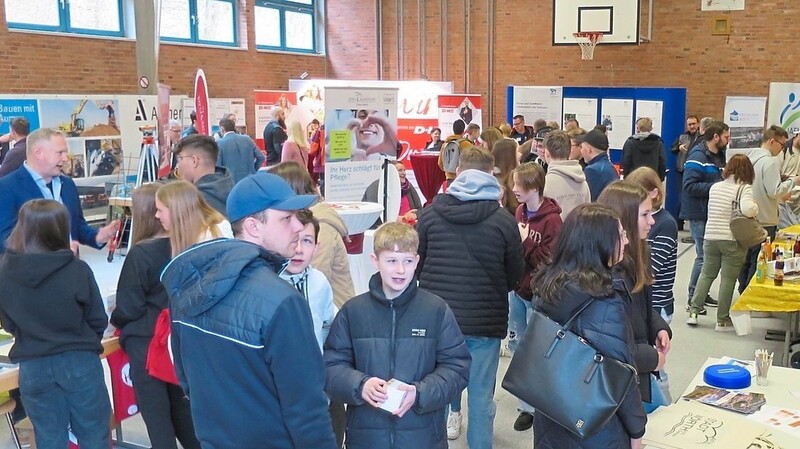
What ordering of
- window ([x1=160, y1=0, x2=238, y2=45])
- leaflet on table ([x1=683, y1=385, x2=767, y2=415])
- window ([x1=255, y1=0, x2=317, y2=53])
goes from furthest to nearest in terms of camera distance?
window ([x1=255, y1=0, x2=317, y2=53]) → window ([x1=160, y1=0, x2=238, y2=45]) → leaflet on table ([x1=683, y1=385, x2=767, y2=415])

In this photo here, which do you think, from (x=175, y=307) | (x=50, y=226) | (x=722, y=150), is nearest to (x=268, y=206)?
(x=175, y=307)

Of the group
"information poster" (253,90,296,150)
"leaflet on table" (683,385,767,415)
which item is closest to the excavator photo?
"information poster" (253,90,296,150)

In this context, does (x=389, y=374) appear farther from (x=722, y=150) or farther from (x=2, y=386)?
(x=722, y=150)

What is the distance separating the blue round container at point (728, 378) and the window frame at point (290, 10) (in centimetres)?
1125

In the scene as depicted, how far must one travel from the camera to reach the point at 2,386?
2.89 m

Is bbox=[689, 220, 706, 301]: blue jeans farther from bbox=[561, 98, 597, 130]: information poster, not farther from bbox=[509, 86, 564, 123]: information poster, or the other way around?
bbox=[509, 86, 564, 123]: information poster

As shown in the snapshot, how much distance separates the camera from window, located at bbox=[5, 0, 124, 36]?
374 inches

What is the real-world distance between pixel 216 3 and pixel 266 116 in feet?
6.64

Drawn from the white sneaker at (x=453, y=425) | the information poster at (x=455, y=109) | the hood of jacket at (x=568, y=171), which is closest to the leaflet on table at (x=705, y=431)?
the white sneaker at (x=453, y=425)

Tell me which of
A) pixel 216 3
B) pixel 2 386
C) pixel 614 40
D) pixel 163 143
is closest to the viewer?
pixel 2 386

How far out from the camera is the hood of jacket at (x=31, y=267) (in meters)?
2.76

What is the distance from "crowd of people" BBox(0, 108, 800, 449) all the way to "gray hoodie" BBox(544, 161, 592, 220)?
0.43 m

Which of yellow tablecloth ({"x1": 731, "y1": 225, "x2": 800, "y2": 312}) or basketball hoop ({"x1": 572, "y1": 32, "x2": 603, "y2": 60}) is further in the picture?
basketball hoop ({"x1": 572, "y1": 32, "x2": 603, "y2": 60})

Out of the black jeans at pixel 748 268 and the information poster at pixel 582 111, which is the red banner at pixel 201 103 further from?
the information poster at pixel 582 111
